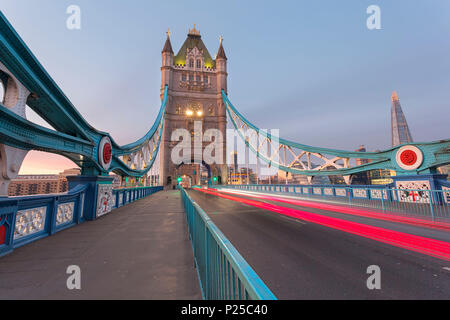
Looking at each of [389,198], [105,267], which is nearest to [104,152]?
[105,267]

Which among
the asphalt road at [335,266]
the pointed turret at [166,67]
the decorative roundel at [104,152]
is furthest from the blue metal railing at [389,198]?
the pointed turret at [166,67]

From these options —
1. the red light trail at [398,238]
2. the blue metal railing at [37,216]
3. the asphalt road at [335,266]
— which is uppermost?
the blue metal railing at [37,216]

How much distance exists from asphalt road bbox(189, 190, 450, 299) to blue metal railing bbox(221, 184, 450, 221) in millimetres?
4366

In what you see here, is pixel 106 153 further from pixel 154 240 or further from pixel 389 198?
pixel 389 198

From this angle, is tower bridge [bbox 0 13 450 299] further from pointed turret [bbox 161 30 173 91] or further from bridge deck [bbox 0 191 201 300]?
pointed turret [bbox 161 30 173 91]

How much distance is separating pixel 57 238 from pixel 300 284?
5902mm

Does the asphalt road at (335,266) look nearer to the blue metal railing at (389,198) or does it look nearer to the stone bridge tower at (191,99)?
the blue metal railing at (389,198)

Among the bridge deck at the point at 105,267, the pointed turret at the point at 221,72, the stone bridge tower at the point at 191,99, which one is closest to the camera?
the bridge deck at the point at 105,267

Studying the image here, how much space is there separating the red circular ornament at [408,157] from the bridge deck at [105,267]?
13.3m

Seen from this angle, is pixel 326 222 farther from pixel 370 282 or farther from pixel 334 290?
pixel 334 290

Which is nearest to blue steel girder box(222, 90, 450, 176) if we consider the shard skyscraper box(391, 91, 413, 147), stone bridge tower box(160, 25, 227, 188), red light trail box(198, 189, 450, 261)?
red light trail box(198, 189, 450, 261)

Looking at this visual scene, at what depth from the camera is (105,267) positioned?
3.18 metres

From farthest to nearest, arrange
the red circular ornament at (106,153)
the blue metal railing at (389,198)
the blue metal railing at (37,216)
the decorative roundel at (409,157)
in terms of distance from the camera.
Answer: the decorative roundel at (409,157)
the red circular ornament at (106,153)
the blue metal railing at (389,198)
the blue metal railing at (37,216)

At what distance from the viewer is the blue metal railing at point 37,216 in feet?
12.5
